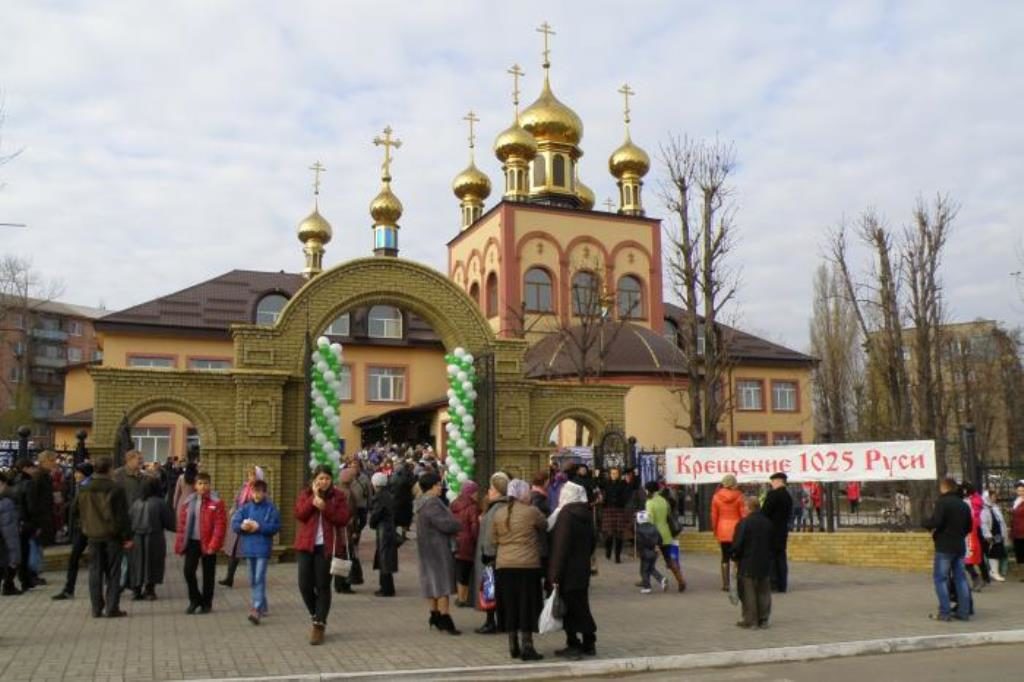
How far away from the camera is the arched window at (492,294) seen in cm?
4566

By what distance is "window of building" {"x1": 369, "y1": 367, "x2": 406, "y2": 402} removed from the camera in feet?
138

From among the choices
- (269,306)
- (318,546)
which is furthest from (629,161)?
(318,546)

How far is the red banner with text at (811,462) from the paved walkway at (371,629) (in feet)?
8.99

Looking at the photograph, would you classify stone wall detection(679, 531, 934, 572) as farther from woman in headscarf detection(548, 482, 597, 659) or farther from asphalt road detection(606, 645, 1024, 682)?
woman in headscarf detection(548, 482, 597, 659)

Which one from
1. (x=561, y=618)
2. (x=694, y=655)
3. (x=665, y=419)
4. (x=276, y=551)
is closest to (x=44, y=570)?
(x=276, y=551)

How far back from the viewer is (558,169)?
48.4m

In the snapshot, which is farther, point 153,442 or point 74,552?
point 153,442

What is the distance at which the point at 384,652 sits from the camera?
8750 millimetres

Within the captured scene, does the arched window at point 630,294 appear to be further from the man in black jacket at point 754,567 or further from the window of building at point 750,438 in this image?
the man in black jacket at point 754,567

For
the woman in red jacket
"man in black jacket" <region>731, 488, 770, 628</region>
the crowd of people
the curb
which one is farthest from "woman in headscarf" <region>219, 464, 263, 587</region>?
"man in black jacket" <region>731, 488, 770, 628</region>

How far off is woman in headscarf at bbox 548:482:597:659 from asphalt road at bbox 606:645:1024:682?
69 centimetres

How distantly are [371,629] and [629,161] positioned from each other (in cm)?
4345

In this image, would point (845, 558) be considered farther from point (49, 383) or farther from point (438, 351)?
point (49, 383)

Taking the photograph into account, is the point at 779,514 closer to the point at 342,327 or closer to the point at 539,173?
the point at 342,327
